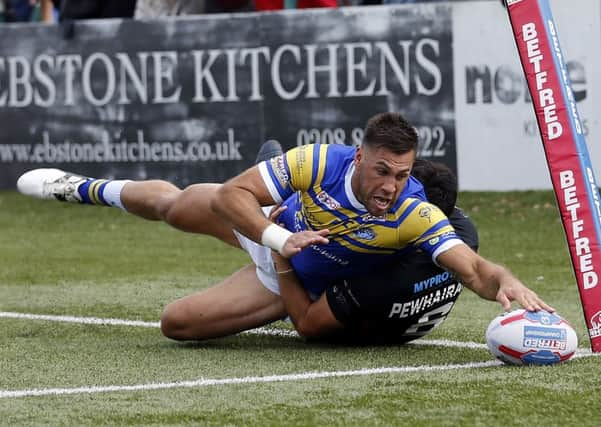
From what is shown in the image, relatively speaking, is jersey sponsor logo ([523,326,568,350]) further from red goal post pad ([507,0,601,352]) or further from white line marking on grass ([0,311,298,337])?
white line marking on grass ([0,311,298,337])

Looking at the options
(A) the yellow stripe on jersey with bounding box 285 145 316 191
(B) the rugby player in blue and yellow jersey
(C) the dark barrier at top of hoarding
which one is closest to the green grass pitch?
(B) the rugby player in blue and yellow jersey

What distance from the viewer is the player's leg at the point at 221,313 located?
775 centimetres

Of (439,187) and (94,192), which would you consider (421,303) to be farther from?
(94,192)

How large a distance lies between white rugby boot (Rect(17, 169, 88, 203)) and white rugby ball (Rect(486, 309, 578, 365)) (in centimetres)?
347

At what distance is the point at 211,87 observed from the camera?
15.2 m

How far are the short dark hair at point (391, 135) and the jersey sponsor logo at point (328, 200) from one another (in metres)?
0.41

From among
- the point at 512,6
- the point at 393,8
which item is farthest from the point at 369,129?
the point at 393,8

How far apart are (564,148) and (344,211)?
1.12 meters

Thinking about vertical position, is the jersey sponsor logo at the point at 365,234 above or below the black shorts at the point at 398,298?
Result: above

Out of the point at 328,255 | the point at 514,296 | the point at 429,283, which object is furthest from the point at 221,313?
the point at 514,296

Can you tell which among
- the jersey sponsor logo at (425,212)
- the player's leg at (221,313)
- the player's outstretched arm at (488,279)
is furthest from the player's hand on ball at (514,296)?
the player's leg at (221,313)

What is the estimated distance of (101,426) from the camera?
551 centimetres

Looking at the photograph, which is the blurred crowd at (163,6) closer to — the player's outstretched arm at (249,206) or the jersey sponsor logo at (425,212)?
the player's outstretched arm at (249,206)

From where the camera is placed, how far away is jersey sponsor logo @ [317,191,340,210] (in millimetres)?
7145
